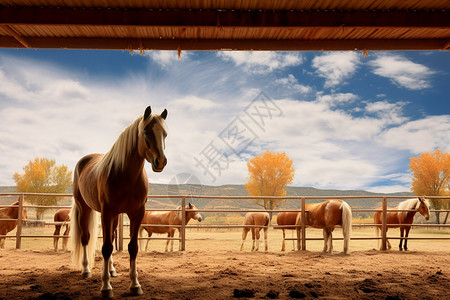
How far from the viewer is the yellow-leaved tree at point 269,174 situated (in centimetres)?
3353

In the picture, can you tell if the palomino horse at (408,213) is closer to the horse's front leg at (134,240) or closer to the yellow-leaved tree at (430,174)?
the horse's front leg at (134,240)

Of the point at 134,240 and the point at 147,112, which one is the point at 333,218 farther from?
the point at 147,112

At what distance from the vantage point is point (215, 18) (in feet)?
11.9

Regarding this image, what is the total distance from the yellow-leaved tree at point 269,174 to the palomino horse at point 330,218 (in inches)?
1009

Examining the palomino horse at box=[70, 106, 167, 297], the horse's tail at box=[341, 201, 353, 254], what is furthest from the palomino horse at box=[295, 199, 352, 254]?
the palomino horse at box=[70, 106, 167, 297]

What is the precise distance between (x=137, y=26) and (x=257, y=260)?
169 inches

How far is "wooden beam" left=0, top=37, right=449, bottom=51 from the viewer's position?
404 centimetres

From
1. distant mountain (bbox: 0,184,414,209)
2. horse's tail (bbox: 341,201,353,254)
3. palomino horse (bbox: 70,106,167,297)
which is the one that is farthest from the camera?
distant mountain (bbox: 0,184,414,209)

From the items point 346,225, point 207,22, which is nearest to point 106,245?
point 207,22

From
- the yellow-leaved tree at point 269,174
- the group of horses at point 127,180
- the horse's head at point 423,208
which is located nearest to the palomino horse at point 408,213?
the horse's head at point 423,208

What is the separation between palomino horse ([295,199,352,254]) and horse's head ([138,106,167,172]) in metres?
5.35

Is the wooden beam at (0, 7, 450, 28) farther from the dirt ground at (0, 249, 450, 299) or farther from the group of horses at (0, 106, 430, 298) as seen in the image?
the dirt ground at (0, 249, 450, 299)

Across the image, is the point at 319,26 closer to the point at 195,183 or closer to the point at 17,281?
the point at 17,281

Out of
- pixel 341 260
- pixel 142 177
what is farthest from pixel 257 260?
pixel 142 177
